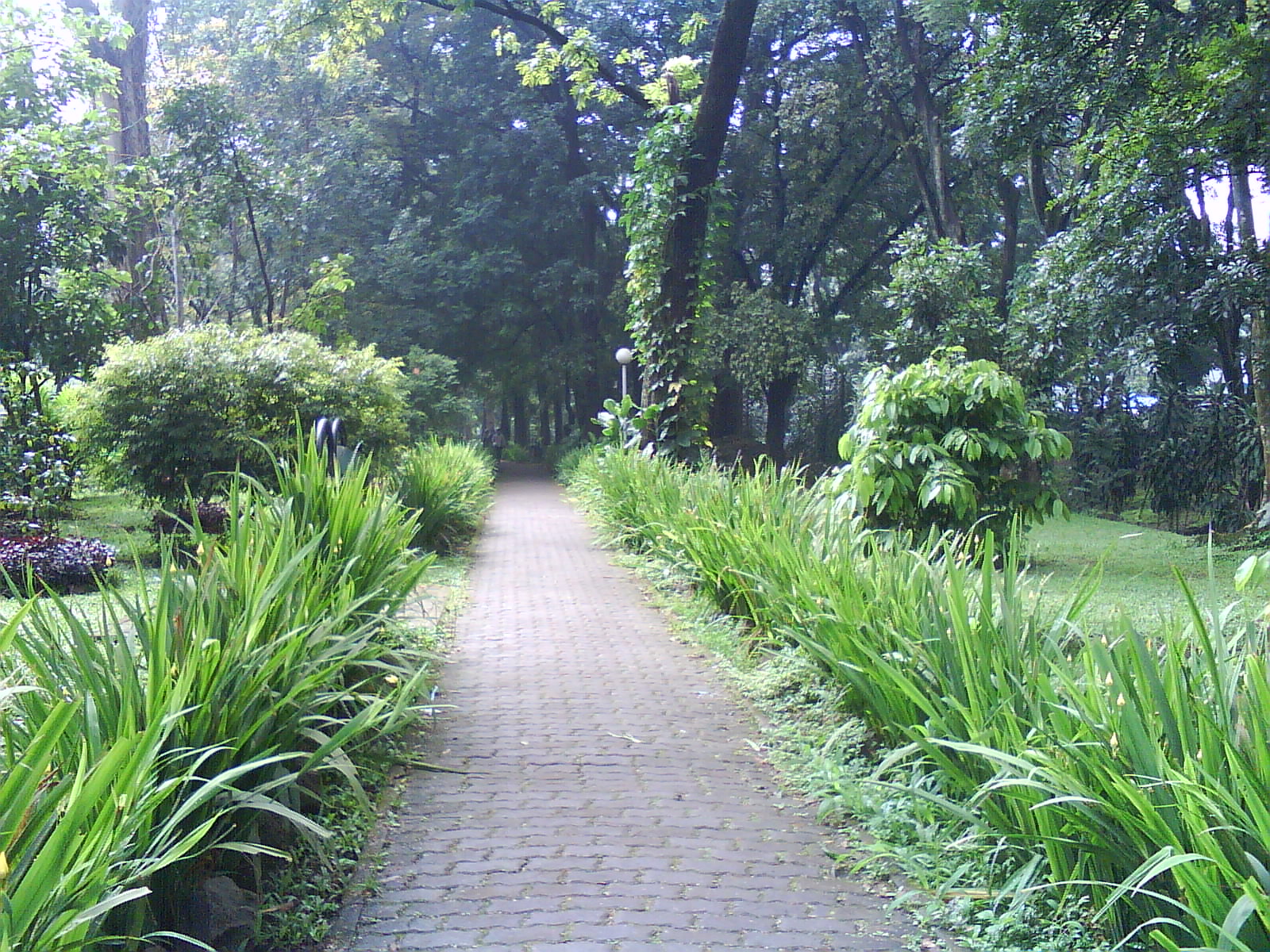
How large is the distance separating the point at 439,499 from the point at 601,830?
8.55m

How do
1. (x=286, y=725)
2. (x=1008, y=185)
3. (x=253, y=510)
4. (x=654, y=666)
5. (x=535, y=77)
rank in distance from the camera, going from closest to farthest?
(x=286, y=725)
(x=253, y=510)
(x=654, y=666)
(x=535, y=77)
(x=1008, y=185)

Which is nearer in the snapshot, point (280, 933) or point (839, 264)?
point (280, 933)

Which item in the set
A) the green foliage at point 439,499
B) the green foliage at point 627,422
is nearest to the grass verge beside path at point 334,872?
the green foliage at point 439,499

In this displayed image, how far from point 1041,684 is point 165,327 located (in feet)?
52.1

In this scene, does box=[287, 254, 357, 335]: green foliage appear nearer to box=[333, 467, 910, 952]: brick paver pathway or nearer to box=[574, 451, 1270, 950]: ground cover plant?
box=[333, 467, 910, 952]: brick paver pathway

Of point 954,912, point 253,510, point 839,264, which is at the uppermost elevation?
point 839,264

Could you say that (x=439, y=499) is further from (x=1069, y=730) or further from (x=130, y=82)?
(x=130, y=82)

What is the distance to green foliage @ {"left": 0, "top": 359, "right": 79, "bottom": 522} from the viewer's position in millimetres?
10227

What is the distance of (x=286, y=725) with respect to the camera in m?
3.67

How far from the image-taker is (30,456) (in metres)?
10.2

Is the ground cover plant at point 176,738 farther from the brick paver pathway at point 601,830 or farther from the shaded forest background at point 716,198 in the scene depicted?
the shaded forest background at point 716,198

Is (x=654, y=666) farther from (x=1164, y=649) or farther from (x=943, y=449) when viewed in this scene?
(x=1164, y=649)

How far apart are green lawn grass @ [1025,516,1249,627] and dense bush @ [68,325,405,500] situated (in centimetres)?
686

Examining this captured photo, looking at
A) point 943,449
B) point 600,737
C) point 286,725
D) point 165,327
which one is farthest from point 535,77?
point 286,725
